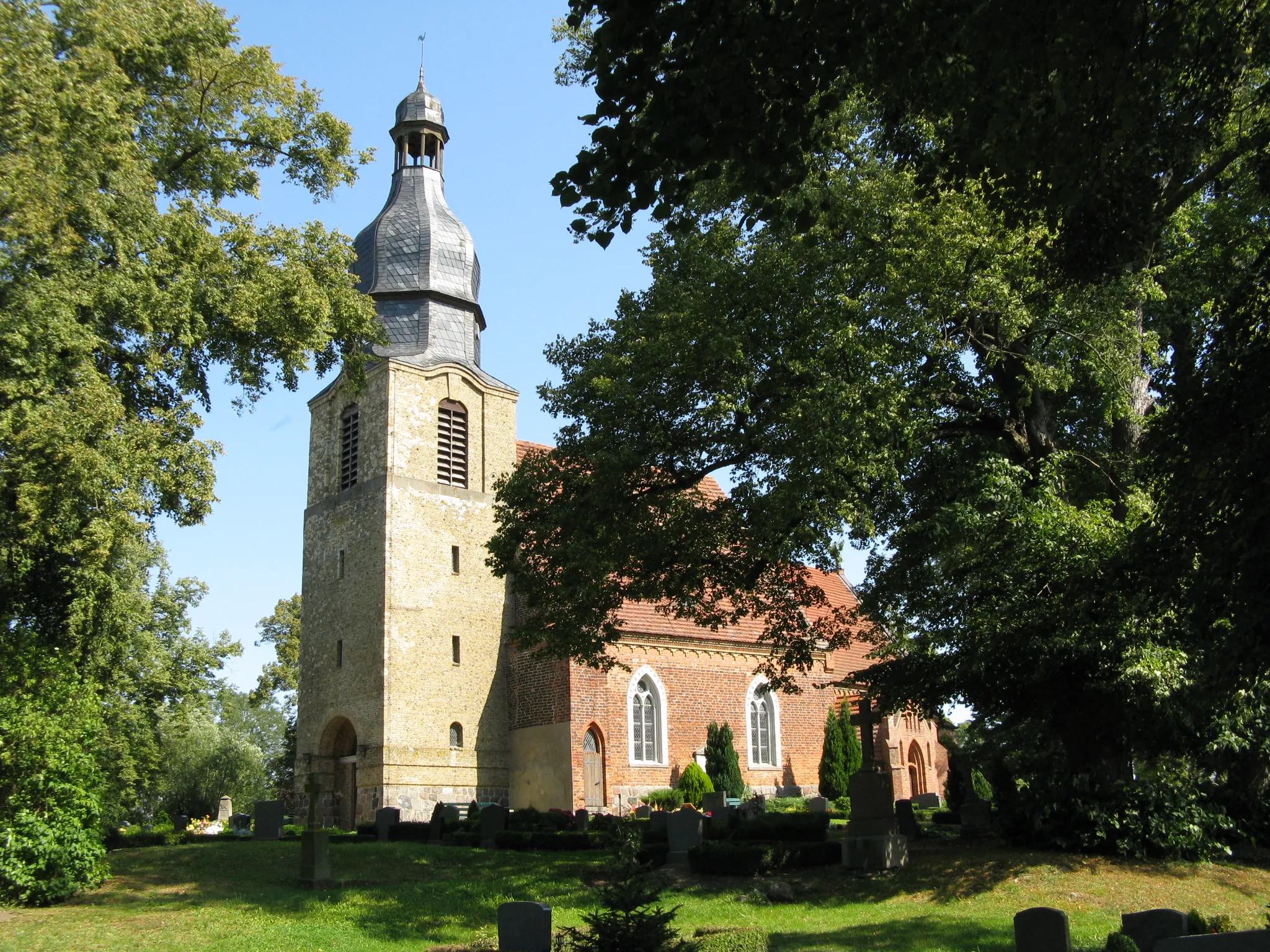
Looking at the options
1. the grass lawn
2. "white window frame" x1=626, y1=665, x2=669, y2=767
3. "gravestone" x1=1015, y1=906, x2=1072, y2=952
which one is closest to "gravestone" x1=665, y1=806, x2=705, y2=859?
the grass lawn

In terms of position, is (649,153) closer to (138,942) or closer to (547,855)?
(138,942)

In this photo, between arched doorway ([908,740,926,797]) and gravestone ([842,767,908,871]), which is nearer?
gravestone ([842,767,908,871])

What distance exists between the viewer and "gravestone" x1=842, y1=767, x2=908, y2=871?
1501cm

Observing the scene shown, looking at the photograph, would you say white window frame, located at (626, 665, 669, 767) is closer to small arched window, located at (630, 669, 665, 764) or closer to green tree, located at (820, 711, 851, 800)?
small arched window, located at (630, 669, 665, 764)

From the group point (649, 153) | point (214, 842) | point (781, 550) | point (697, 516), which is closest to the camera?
point (649, 153)

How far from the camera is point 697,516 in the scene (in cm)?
1569

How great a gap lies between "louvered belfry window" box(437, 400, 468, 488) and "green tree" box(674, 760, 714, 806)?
990cm

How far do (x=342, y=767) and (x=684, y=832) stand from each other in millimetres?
14892

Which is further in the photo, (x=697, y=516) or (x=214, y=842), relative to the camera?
(x=214, y=842)

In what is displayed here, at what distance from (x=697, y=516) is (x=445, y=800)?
15333 mm

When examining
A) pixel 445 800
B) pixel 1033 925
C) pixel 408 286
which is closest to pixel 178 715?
pixel 445 800

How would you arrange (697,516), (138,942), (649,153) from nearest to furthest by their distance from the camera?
(649,153) → (138,942) → (697,516)

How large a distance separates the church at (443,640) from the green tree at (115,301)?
862 cm

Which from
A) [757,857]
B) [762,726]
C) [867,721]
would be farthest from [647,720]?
[757,857]
